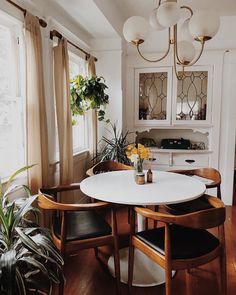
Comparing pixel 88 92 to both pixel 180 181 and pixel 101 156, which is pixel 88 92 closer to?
pixel 101 156

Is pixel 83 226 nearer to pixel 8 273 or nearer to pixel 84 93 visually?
pixel 8 273

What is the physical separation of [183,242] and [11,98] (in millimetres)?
1719

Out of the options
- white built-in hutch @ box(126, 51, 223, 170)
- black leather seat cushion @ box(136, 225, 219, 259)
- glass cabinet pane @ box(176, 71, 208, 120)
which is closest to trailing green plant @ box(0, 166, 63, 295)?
black leather seat cushion @ box(136, 225, 219, 259)

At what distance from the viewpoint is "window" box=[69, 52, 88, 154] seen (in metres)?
3.40

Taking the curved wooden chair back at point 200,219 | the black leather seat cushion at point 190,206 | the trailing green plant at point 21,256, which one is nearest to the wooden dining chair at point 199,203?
the black leather seat cushion at point 190,206

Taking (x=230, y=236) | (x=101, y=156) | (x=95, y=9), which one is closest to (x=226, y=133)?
(x=230, y=236)

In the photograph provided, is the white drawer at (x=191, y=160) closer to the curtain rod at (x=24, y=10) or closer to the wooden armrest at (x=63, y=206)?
the wooden armrest at (x=63, y=206)

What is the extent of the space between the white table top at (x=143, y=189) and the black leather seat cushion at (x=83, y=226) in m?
0.24

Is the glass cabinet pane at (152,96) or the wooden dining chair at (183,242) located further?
the glass cabinet pane at (152,96)

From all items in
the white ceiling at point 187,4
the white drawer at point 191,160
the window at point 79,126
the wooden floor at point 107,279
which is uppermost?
the white ceiling at point 187,4

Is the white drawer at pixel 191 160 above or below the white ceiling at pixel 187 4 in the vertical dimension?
below

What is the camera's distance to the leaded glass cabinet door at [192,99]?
378 centimetres

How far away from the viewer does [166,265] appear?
1.52m

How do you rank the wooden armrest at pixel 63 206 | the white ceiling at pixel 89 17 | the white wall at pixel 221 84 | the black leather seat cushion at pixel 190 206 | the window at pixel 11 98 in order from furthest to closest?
the white wall at pixel 221 84
the white ceiling at pixel 89 17
the black leather seat cushion at pixel 190 206
the window at pixel 11 98
the wooden armrest at pixel 63 206
